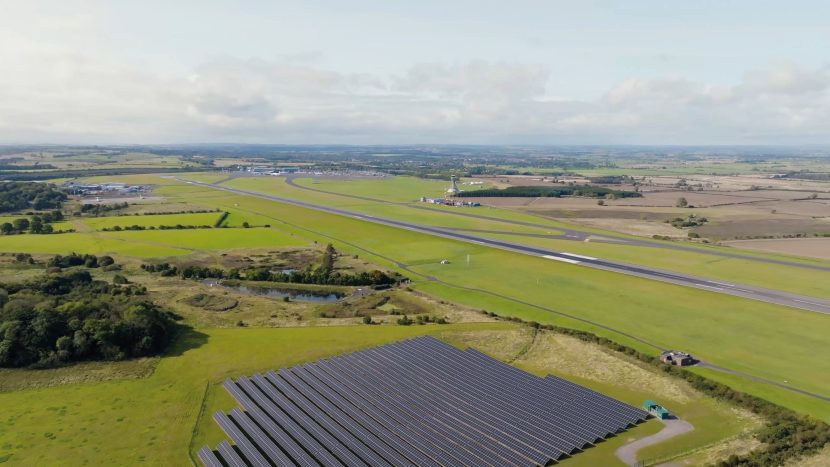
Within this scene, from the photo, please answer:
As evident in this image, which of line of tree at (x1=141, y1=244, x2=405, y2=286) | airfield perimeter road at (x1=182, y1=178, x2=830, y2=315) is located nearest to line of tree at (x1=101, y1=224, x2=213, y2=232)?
line of tree at (x1=141, y1=244, x2=405, y2=286)

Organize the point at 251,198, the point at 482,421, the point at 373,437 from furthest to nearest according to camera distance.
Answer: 1. the point at 251,198
2. the point at 482,421
3. the point at 373,437

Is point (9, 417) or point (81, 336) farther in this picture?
point (81, 336)

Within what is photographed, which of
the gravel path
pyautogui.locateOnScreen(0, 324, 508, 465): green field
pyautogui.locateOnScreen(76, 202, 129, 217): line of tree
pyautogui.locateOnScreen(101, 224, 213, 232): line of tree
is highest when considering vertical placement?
pyautogui.locateOnScreen(76, 202, 129, 217): line of tree

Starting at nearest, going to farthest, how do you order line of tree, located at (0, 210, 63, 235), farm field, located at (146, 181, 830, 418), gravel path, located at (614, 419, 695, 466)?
gravel path, located at (614, 419, 695, 466) → farm field, located at (146, 181, 830, 418) → line of tree, located at (0, 210, 63, 235)

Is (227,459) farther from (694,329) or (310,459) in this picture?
(694,329)

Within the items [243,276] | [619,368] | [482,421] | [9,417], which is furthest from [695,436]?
[243,276]

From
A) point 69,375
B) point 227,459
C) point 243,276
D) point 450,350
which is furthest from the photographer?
point 243,276

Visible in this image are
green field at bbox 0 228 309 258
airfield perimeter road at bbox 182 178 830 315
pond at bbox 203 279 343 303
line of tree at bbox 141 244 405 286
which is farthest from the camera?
green field at bbox 0 228 309 258

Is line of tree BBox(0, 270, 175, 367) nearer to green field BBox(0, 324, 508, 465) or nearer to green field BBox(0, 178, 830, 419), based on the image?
green field BBox(0, 324, 508, 465)
